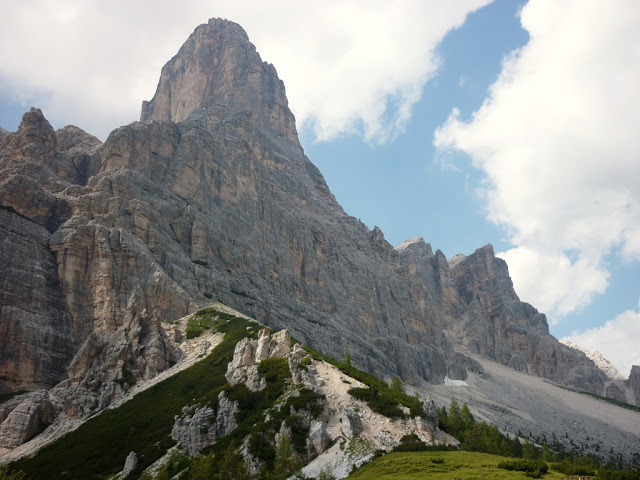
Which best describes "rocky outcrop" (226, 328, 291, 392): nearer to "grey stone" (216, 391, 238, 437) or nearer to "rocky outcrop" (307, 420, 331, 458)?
"grey stone" (216, 391, 238, 437)

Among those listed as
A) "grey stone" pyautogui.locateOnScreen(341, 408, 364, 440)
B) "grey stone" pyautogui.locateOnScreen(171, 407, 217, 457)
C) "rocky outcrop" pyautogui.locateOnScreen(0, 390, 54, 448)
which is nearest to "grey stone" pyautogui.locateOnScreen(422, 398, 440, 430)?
"grey stone" pyautogui.locateOnScreen(341, 408, 364, 440)

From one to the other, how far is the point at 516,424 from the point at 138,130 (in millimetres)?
163073

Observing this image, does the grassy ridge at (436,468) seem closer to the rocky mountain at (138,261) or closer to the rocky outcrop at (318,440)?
the rocky outcrop at (318,440)

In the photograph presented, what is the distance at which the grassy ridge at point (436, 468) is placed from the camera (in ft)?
109

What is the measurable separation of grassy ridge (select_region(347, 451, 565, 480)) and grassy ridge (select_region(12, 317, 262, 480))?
2964cm

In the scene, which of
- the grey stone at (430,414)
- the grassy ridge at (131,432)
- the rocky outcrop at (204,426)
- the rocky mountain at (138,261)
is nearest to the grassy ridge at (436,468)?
the grey stone at (430,414)

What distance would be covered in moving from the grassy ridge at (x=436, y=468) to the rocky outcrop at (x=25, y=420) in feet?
181

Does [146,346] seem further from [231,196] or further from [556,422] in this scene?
[556,422]

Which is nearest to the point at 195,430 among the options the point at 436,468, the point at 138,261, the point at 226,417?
the point at 226,417

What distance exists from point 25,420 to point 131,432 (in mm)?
20404

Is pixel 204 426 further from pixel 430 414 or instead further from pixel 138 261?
pixel 138 261

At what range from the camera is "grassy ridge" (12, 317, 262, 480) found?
58094 mm

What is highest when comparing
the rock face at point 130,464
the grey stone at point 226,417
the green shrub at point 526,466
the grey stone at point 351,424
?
the grey stone at point 226,417

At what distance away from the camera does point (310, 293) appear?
175875 millimetres
